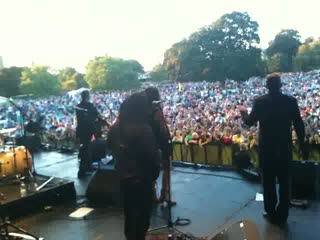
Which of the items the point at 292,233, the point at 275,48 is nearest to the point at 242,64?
the point at 275,48

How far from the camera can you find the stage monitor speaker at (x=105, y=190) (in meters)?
4.23

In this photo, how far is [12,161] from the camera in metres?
5.30

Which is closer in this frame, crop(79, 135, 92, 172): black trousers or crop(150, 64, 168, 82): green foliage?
crop(79, 135, 92, 172): black trousers

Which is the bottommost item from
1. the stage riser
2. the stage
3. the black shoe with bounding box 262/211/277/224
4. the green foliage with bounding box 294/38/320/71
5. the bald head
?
the stage

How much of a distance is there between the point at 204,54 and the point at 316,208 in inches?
1166

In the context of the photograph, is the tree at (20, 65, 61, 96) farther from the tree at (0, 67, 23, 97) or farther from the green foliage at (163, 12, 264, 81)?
the green foliage at (163, 12, 264, 81)

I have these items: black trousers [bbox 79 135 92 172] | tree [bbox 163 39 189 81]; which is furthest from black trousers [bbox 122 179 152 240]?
tree [bbox 163 39 189 81]

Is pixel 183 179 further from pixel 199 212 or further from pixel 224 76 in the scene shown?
pixel 224 76

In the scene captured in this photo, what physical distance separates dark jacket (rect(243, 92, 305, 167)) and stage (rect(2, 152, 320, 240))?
65cm

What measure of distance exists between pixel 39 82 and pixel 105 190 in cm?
3808

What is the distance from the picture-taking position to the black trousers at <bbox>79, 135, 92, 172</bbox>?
5613mm

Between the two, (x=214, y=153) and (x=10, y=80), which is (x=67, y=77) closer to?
(x=10, y=80)

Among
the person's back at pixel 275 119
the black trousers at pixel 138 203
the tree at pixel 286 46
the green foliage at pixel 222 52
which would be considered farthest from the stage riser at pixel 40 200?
the green foliage at pixel 222 52

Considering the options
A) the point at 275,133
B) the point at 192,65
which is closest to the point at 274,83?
the point at 275,133
